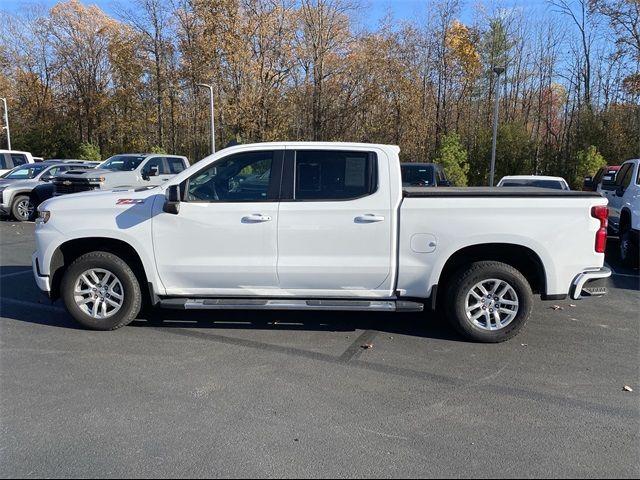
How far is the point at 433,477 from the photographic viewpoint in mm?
2881

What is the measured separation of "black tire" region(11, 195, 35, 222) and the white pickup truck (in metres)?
10.6

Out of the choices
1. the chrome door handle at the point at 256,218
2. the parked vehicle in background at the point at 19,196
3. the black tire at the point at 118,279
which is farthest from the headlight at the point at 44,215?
the parked vehicle in background at the point at 19,196

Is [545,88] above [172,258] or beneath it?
above

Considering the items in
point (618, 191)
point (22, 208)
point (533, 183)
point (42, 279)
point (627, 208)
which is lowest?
point (42, 279)

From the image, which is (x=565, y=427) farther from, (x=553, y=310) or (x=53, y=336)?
(x=53, y=336)

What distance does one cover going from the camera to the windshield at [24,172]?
15.9 metres

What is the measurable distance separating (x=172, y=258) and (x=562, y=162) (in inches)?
996

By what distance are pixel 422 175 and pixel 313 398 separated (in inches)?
398

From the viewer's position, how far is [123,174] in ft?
47.9

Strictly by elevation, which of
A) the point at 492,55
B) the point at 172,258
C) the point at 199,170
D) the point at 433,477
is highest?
the point at 492,55

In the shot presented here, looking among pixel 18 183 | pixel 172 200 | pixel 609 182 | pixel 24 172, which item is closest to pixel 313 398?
pixel 172 200

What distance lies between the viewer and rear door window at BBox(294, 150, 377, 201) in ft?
16.5

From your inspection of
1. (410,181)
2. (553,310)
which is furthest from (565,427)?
(410,181)

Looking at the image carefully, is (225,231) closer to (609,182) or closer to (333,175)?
(333,175)
